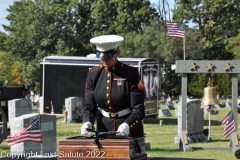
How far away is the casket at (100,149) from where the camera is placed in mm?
5930

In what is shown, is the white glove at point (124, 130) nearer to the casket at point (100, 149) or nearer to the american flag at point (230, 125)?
the casket at point (100, 149)

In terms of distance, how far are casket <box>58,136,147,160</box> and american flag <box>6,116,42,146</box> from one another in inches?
267

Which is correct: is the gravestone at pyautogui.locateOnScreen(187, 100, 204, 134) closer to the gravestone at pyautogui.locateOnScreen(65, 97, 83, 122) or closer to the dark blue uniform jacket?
the gravestone at pyautogui.locateOnScreen(65, 97, 83, 122)

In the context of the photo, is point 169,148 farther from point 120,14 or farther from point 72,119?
point 120,14

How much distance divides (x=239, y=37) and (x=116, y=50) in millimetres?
59898

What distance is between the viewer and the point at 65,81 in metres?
30.3

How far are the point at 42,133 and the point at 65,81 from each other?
15.9 meters

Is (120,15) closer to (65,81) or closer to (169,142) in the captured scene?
(65,81)

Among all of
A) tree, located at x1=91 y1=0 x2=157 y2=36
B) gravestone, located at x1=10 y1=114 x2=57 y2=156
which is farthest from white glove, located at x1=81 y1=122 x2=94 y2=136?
tree, located at x1=91 y1=0 x2=157 y2=36

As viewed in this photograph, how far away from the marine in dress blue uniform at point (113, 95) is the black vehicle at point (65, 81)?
71.9 ft

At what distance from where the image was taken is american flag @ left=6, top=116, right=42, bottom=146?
1282cm

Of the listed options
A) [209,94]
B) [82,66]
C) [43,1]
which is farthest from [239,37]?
[209,94]

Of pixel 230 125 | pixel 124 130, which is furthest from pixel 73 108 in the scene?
pixel 124 130

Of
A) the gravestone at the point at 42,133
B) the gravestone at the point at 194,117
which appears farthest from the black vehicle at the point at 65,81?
the gravestone at the point at 42,133
